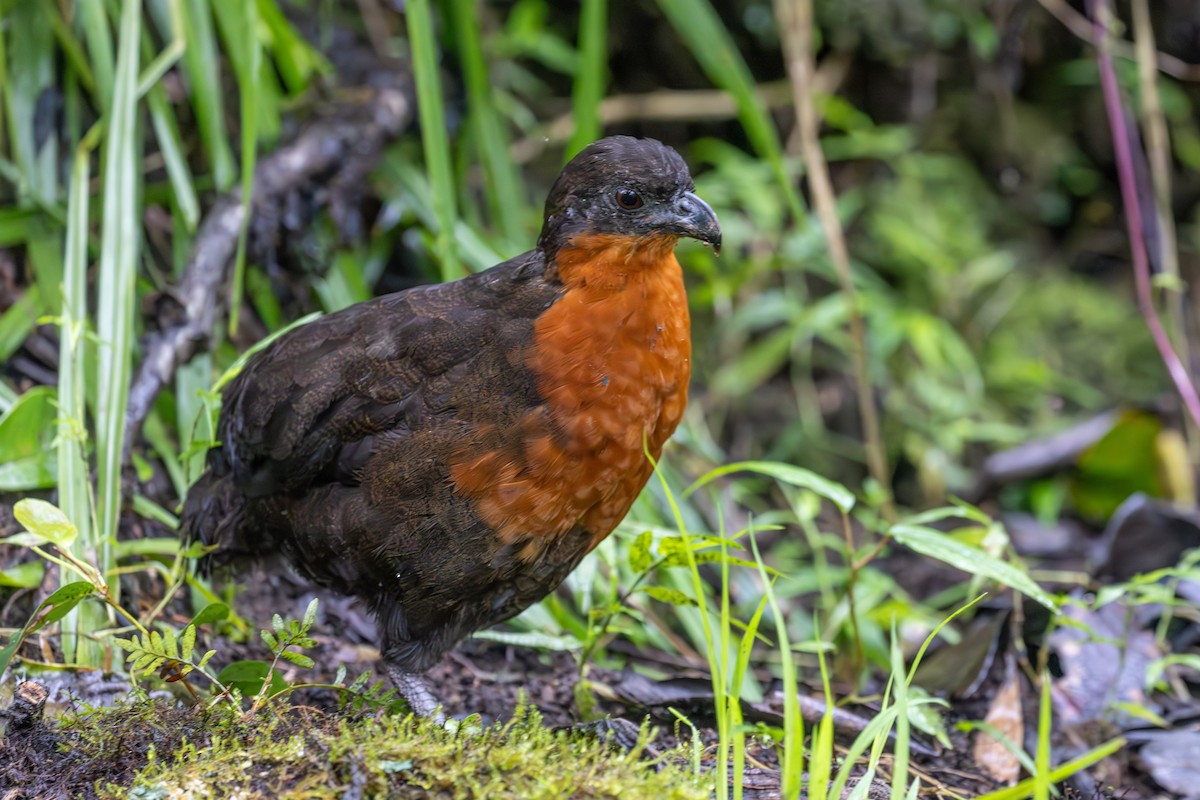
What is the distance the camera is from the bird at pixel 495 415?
9.10 ft

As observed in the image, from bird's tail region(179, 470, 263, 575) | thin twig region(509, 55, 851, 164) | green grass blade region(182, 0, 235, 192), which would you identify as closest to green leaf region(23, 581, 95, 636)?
bird's tail region(179, 470, 263, 575)

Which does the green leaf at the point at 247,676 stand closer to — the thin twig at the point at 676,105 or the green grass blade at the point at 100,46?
the green grass blade at the point at 100,46

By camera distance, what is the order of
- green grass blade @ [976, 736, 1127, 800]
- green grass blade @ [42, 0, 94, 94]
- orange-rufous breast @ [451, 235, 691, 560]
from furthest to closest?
green grass blade @ [42, 0, 94, 94]
orange-rufous breast @ [451, 235, 691, 560]
green grass blade @ [976, 736, 1127, 800]

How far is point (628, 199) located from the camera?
2.84 m

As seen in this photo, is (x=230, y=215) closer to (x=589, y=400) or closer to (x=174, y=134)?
(x=174, y=134)

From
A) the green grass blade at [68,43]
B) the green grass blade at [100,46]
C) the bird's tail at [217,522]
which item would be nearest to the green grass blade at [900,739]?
the bird's tail at [217,522]

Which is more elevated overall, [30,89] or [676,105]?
[30,89]

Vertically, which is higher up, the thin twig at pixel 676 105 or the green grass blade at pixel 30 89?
the green grass blade at pixel 30 89

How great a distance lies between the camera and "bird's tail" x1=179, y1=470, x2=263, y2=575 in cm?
326

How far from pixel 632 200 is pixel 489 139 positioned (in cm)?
226

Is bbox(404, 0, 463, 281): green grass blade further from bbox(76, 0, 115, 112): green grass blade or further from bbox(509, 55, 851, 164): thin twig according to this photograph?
bbox(509, 55, 851, 164): thin twig

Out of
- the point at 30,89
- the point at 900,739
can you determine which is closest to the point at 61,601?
the point at 900,739

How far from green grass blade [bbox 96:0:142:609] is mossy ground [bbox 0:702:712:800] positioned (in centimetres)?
73

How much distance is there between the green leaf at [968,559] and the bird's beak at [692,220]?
Answer: 909mm
